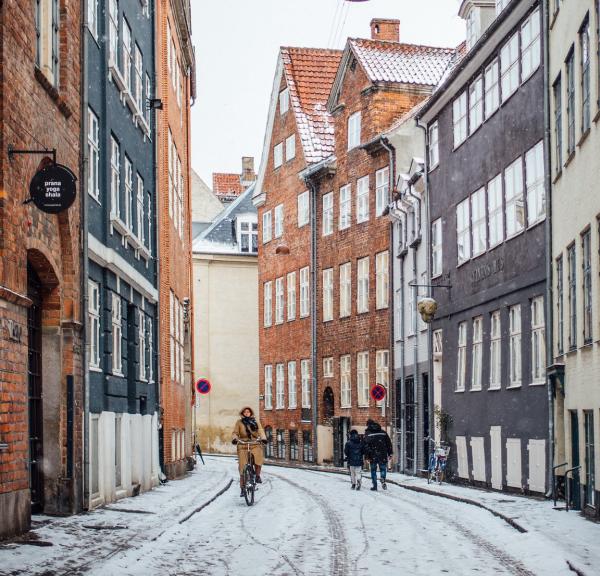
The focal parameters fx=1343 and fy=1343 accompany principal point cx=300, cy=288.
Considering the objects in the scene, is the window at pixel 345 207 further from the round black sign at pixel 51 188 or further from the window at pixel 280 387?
the round black sign at pixel 51 188

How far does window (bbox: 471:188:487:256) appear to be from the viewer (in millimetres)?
28672

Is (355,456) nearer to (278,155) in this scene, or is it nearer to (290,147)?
(290,147)

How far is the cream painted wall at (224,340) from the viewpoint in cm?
6081

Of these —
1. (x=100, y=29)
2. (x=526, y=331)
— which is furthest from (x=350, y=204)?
(x=100, y=29)

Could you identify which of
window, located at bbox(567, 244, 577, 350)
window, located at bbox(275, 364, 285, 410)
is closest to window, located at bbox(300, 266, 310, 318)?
window, located at bbox(275, 364, 285, 410)

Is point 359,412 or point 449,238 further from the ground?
point 449,238

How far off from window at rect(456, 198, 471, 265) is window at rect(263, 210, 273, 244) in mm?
24177

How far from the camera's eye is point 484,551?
14148 mm

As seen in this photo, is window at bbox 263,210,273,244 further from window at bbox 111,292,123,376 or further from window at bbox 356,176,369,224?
window at bbox 111,292,123,376

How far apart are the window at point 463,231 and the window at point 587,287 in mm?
10139

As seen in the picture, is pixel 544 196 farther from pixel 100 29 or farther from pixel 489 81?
pixel 100 29

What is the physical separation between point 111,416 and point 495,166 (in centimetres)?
1024

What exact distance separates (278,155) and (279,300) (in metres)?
5.86

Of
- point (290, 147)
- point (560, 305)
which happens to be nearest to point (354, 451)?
point (560, 305)
